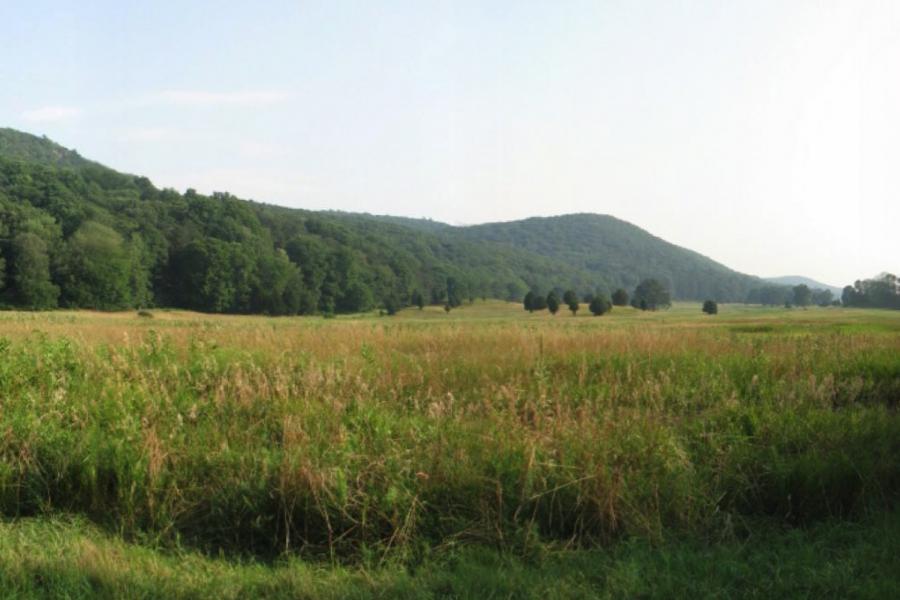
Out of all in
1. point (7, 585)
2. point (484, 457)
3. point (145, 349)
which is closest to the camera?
point (7, 585)

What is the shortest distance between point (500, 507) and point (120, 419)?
13.7 ft

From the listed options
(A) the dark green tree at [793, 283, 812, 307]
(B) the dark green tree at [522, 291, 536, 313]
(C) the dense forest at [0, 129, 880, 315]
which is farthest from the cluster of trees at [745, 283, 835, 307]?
(B) the dark green tree at [522, 291, 536, 313]

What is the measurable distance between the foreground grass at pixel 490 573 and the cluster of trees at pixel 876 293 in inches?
2671

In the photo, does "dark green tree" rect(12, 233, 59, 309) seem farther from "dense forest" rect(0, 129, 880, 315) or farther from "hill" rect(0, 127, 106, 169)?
"hill" rect(0, 127, 106, 169)

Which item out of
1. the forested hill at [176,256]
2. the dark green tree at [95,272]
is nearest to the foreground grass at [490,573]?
the forested hill at [176,256]

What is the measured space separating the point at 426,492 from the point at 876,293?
75090 millimetres

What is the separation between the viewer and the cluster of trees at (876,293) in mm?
59156

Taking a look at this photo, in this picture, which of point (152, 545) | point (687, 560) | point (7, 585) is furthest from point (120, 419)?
point (687, 560)

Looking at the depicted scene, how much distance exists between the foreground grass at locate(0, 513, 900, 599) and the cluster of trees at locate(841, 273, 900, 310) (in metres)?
67.8

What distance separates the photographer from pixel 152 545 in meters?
4.30

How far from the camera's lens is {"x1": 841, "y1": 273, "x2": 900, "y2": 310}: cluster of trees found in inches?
2329

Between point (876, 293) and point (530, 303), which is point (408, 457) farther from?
point (530, 303)

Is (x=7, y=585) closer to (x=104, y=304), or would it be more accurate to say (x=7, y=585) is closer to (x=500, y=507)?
(x=500, y=507)

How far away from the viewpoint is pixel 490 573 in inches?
145
